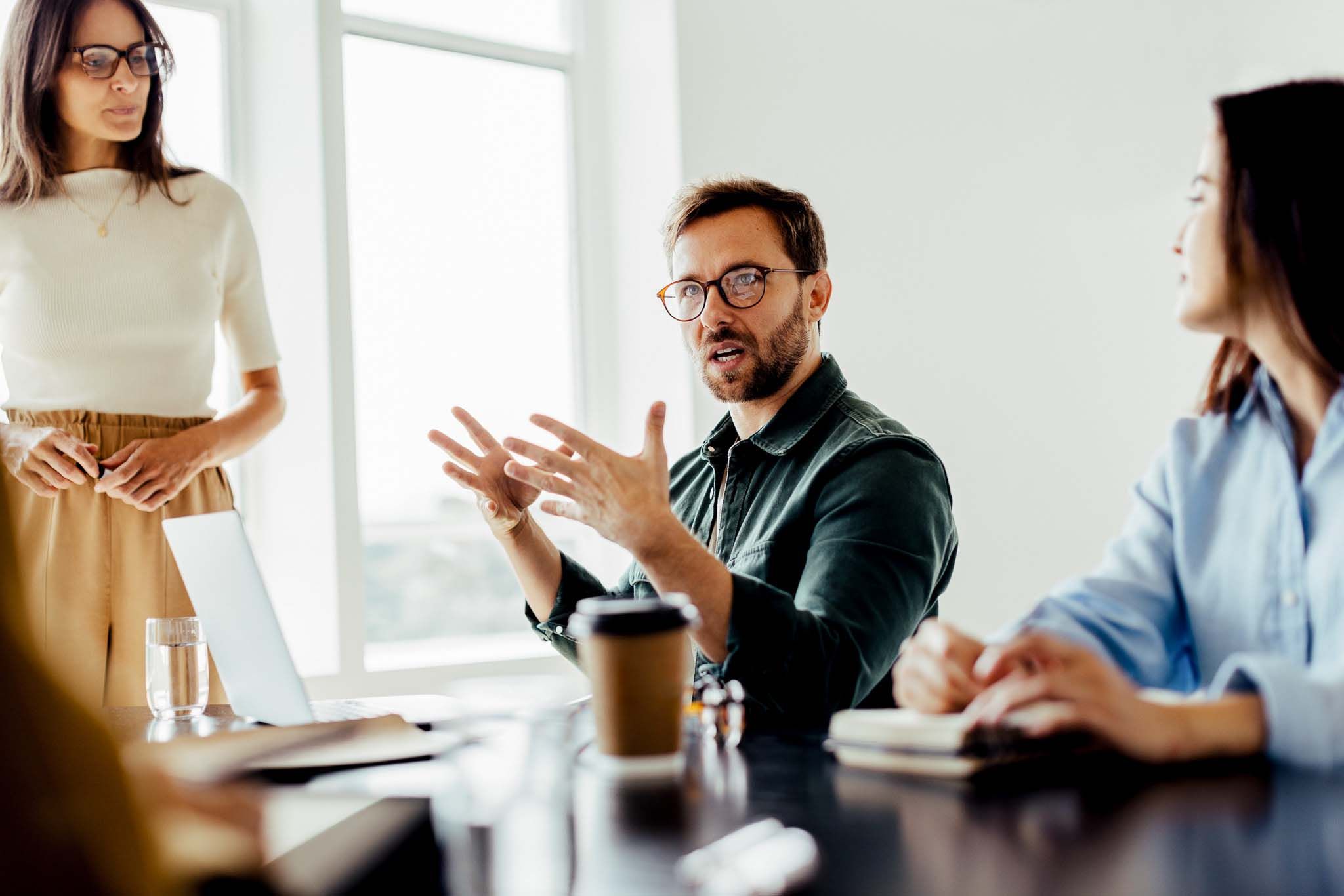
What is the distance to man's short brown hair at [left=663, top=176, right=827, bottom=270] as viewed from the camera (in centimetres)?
203

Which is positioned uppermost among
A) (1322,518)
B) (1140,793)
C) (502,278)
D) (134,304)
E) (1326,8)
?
(1326,8)

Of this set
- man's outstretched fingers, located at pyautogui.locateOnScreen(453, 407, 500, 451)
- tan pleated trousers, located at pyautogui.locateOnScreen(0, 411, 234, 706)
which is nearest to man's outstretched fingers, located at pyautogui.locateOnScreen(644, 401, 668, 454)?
man's outstretched fingers, located at pyautogui.locateOnScreen(453, 407, 500, 451)

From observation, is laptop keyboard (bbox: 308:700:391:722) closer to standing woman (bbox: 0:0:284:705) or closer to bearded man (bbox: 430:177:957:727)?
bearded man (bbox: 430:177:957:727)

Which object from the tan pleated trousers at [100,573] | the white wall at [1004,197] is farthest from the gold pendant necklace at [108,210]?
the white wall at [1004,197]

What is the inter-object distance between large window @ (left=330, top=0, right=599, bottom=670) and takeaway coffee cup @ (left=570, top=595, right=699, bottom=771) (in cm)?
254

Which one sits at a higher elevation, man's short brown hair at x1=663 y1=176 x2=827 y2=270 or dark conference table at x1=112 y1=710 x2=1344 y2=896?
man's short brown hair at x1=663 y1=176 x2=827 y2=270

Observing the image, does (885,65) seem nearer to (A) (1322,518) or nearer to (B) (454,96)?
(B) (454,96)

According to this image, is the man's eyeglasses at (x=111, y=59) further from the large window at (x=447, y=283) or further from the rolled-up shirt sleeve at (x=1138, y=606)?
the rolled-up shirt sleeve at (x=1138, y=606)

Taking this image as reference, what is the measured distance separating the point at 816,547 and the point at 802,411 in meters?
0.34

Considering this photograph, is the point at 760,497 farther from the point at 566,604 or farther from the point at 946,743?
the point at 946,743

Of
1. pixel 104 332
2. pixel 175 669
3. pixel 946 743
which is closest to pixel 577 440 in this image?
pixel 175 669

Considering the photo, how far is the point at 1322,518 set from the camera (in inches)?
46.1

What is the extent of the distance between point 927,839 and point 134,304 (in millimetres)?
2044

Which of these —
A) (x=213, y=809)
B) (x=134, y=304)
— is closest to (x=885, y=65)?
(x=134, y=304)
